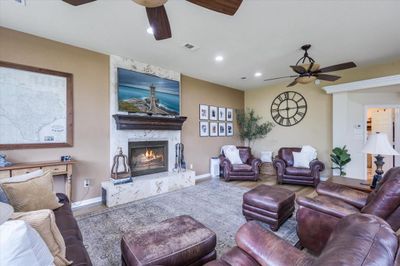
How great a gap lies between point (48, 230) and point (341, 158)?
208 inches

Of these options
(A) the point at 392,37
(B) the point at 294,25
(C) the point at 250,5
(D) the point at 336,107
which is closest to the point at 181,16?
(C) the point at 250,5

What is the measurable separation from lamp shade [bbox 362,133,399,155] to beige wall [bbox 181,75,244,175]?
12.0 feet

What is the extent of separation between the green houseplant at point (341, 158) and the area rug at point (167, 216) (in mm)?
2315

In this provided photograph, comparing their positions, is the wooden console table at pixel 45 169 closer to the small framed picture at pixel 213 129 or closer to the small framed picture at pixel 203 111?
the small framed picture at pixel 203 111

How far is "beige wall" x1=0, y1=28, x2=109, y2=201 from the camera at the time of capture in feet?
9.69

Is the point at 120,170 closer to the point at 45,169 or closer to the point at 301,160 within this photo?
the point at 45,169

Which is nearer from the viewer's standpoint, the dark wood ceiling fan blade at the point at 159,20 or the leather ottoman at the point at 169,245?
the leather ottoman at the point at 169,245

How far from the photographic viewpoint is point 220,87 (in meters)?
6.15

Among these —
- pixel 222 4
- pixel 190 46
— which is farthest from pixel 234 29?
pixel 222 4

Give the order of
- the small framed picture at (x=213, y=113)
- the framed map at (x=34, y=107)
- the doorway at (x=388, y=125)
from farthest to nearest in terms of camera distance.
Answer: the small framed picture at (x=213, y=113) → the doorway at (x=388, y=125) → the framed map at (x=34, y=107)

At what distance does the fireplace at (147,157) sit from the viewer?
165 inches

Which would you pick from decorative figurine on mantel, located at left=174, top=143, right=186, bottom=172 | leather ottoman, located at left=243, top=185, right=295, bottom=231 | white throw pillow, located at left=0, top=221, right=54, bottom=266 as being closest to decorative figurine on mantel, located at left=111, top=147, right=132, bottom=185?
decorative figurine on mantel, located at left=174, top=143, right=186, bottom=172

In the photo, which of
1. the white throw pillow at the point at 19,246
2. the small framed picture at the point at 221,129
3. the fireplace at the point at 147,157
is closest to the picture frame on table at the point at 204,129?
the small framed picture at the point at 221,129

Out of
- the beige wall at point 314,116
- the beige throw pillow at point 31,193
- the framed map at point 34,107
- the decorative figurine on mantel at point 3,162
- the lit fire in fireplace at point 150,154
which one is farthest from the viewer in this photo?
the beige wall at point 314,116
